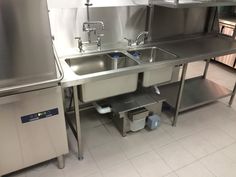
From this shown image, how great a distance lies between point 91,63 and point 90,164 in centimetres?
90

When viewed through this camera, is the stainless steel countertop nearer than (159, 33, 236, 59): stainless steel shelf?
Yes

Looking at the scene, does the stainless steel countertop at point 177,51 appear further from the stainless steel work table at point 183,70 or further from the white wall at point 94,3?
the white wall at point 94,3

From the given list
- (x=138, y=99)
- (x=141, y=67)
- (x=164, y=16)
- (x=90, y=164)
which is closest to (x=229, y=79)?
(x=164, y=16)

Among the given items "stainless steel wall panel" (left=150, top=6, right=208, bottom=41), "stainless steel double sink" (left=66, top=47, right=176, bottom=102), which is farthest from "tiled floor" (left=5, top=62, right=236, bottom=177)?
"stainless steel wall panel" (left=150, top=6, right=208, bottom=41)

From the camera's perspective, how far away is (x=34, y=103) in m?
1.27

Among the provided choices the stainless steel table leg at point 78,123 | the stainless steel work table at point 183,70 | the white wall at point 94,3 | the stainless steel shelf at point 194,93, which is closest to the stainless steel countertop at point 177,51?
the stainless steel work table at point 183,70

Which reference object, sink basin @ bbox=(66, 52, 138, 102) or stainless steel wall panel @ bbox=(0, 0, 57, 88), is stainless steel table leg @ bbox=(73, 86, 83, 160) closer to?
sink basin @ bbox=(66, 52, 138, 102)

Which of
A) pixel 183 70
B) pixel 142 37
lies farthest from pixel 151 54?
pixel 183 70

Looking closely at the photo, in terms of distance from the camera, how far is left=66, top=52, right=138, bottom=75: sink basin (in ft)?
6.00

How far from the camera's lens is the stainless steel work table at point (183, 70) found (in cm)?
147

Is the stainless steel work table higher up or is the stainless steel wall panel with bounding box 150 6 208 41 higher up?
the stainless steel wall panel with bounding box 150 6 208 41

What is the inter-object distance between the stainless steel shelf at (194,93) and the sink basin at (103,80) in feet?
2.54

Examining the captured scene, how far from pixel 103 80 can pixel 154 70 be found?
0.49 metres

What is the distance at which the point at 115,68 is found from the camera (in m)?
1.86
